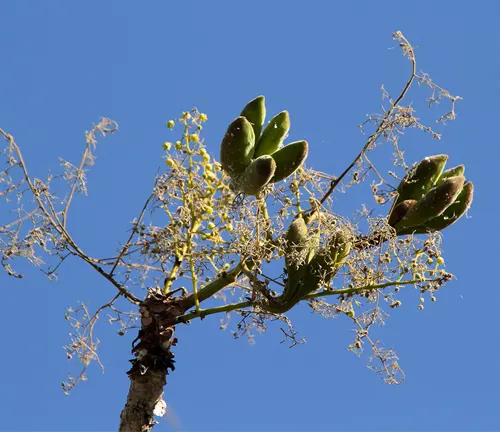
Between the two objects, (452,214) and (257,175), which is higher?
(452,214)

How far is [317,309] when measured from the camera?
405cm

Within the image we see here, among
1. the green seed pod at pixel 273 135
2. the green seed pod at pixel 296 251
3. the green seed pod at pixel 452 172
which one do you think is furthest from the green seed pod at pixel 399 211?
the green seed pod at pixel 273 135

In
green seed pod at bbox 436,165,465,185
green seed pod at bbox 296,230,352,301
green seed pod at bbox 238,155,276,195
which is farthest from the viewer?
green seed pod at bbox 436,165,465,185

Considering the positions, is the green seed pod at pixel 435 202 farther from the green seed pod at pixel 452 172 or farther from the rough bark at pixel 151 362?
the rough bark at pixel 151 362

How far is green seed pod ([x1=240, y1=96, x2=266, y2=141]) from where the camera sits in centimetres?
380

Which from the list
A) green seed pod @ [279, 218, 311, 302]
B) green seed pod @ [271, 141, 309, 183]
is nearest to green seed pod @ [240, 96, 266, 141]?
green seed pod @ [271, 141, 309, 183]

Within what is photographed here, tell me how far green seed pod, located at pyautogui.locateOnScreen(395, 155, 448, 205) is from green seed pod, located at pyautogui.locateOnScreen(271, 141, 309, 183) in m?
0.54

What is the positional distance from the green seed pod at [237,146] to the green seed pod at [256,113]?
12cm

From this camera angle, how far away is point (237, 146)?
11.9 ft

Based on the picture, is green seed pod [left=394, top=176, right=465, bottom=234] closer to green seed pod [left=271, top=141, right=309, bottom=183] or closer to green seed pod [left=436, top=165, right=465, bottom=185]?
green seed pod [left=436, top=165, right=465, bottom=185]

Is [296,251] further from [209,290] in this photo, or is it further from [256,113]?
[256,113]

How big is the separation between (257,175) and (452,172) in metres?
0.95

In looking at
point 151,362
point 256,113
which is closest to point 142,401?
point 151,362

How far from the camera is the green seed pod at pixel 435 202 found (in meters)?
3.68
